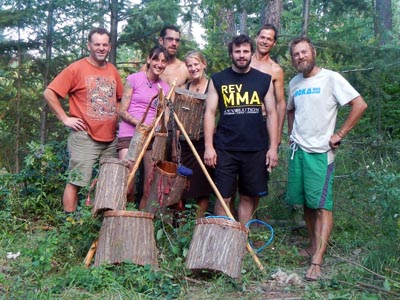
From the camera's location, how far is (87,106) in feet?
18.9

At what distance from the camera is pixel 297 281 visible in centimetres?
471

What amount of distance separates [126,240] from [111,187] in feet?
1.74

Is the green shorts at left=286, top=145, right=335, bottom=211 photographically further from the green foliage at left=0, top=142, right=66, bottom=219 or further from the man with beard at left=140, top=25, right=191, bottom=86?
the green foliage at left=0, top=142, right=66, bottom=219

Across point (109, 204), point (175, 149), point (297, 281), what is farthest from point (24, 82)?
point (297, 281)

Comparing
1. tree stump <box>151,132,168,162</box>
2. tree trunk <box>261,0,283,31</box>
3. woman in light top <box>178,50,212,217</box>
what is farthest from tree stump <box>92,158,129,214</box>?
tree trunk <box>261,0,283,31</box>

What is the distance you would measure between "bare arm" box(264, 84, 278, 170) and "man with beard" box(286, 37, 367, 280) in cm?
31

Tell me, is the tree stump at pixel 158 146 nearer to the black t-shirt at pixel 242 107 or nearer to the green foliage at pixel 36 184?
the black t-shirt at pixel 242 107

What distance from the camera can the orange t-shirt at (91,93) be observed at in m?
5.69

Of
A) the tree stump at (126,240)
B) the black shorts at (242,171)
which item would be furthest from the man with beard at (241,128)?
the tree stump at (126,240)

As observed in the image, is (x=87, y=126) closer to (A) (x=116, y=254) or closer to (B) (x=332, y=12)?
(A) (x=116, y=254)

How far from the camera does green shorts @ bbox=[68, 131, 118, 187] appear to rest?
5750 millimetres

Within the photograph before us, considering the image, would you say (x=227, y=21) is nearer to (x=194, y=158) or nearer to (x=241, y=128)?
(x=194, y=158)

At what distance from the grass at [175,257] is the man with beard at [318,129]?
1.28 feet

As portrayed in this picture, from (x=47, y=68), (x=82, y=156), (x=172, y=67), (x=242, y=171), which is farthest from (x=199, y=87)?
(x=47, y=68)
